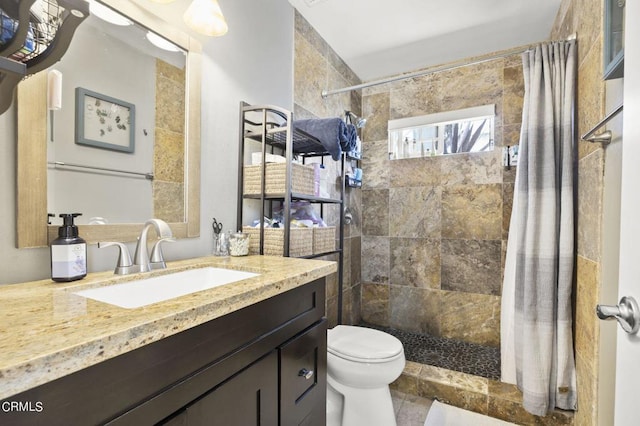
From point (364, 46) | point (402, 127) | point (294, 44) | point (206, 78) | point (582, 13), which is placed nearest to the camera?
point (206, 78)

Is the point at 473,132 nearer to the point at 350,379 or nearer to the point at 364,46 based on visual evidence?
the point at 364,46

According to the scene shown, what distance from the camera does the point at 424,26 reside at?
2.04 metres

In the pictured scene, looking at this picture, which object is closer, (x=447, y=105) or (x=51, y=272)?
(x=51, y=272)

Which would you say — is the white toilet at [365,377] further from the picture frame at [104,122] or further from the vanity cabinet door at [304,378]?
the picture frame at [104,122]

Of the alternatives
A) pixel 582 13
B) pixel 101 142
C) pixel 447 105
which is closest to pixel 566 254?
pixel 582 13

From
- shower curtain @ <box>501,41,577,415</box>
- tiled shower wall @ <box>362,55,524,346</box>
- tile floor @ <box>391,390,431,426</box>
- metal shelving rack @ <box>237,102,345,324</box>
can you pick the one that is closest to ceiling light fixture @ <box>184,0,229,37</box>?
metal shelving rack @ <box>237,102,345,324</box>

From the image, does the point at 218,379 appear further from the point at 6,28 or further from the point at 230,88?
the point at 230,88

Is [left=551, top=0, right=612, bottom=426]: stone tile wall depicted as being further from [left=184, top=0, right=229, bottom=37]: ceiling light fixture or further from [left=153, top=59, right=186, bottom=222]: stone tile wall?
[left=153, top=59, right=186, bottom=222]: stone tile wall

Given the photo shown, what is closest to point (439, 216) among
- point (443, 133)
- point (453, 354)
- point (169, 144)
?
point (443, 133)

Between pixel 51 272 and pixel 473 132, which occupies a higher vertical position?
pixel 473 132

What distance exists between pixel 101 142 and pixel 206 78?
0.55m

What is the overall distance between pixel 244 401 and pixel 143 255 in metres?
0.58

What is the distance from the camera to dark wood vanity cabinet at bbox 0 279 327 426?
439mm

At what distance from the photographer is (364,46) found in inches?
90.5
